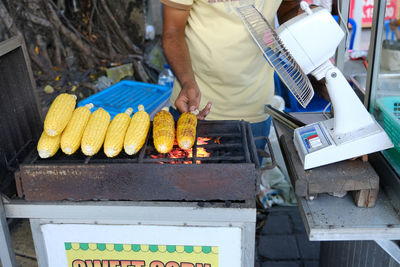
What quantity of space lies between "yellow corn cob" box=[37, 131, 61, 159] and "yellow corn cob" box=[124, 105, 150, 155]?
12.3 inches

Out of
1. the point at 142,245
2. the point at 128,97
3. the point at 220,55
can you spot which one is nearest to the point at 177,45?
the point at 220,55

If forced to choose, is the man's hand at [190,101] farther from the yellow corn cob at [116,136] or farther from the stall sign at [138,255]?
the stall sign at [138,255]

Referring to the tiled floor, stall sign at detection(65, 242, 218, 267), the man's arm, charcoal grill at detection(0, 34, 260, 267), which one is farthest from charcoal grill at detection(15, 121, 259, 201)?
the tiled floor

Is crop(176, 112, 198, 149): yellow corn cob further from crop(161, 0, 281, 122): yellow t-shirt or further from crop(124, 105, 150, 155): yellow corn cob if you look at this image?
crop(161, 0, 281, 122): yellow t-shirt

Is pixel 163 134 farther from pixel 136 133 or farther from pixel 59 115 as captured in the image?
pixel 59 115

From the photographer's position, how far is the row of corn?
69.0 inches

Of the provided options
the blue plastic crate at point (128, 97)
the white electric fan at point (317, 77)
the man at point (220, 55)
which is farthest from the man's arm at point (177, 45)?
the blue plastic crate at point (128, 97)

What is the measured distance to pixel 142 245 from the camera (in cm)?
183

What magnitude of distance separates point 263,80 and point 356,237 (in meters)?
1.45

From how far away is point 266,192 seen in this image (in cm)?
396

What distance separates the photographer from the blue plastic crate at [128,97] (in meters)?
3.91

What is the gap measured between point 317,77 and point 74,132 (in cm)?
109

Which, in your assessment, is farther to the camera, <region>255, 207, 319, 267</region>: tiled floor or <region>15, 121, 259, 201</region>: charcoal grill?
<region>255, 207, 319, 267</region>: tiled floor

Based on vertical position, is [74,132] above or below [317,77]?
below
